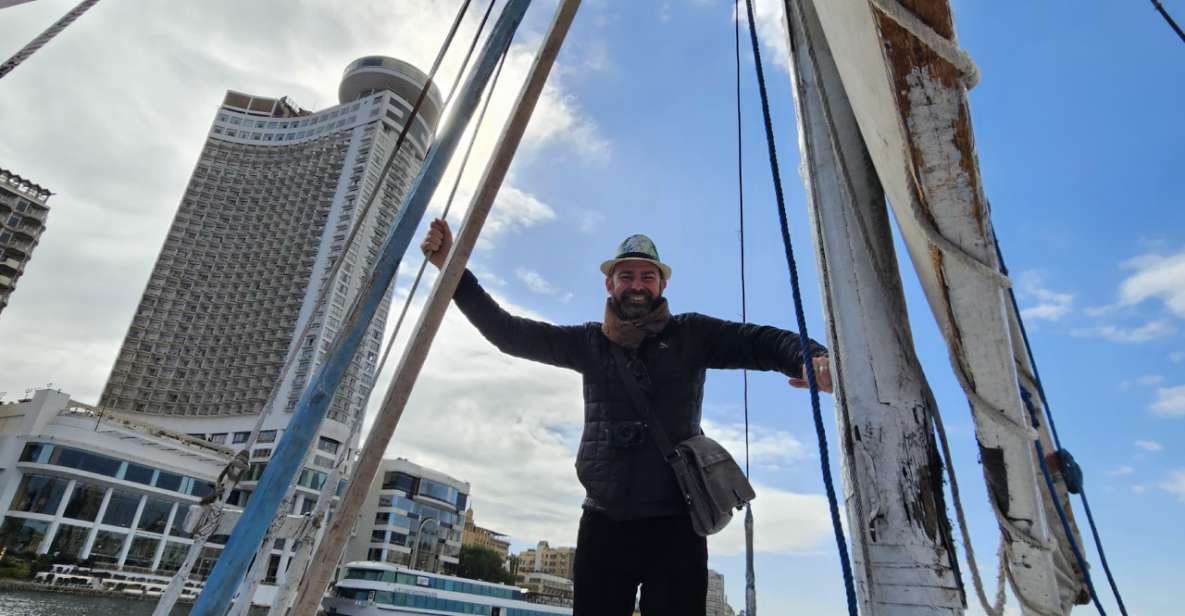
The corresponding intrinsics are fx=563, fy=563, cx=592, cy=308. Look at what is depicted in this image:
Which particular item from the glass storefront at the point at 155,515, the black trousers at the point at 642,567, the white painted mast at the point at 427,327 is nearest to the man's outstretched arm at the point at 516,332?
the white painted mast at the point at 427,327

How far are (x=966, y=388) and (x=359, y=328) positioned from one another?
1716 mm

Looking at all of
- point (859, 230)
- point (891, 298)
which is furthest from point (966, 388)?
point (859, 230)

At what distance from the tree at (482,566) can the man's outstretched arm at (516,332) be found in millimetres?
56720

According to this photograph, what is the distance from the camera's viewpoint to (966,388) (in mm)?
1045

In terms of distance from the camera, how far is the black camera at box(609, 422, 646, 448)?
6.57 ft

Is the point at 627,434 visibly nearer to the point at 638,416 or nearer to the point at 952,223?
the point at 638,416

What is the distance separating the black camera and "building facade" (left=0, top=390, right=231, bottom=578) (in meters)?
41.7

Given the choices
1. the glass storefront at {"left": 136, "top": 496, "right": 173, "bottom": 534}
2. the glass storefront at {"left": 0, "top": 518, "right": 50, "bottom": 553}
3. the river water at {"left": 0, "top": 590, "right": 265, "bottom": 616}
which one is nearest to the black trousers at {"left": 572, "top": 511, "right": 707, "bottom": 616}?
the river water at {"left": 0, "top": 590, "right": 265, "bottom": 616}

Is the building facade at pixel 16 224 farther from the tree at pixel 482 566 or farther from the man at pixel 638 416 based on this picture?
the man at pixel 638 416

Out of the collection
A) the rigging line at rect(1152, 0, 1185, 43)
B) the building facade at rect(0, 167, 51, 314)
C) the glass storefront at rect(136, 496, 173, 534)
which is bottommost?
the glass storefront at rect(136, 496, 173, 534)

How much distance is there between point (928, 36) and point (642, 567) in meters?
1.73

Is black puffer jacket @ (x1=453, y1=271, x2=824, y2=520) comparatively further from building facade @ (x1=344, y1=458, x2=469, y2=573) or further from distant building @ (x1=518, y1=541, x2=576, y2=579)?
distant building @ (x1=518, y1=541, x2=576, y2=579)

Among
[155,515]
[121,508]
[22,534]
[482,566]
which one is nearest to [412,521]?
[482,566]

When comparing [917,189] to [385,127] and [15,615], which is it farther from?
[385,127]
